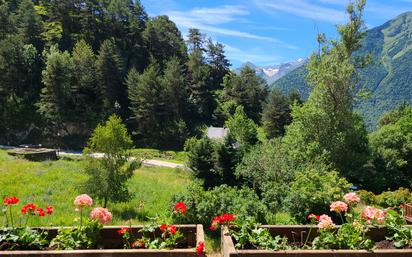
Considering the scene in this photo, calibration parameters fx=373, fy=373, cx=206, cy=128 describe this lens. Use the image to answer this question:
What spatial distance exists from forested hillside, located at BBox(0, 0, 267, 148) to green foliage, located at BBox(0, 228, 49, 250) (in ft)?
177

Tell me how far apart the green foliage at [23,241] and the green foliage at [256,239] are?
2.75m

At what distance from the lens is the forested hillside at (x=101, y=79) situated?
57.6 m

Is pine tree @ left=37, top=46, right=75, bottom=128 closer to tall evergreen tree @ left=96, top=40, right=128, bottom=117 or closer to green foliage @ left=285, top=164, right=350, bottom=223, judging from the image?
tall evergreen tree @ left=96, top=40, right=128, bottom=117

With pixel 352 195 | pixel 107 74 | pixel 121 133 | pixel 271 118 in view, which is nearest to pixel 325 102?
pixel 121 133

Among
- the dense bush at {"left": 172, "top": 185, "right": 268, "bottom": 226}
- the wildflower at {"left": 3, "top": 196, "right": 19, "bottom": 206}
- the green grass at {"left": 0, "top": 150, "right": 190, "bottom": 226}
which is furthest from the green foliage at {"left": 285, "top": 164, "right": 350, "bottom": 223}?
the wildflower at {"left": 3, "top": 196, "right": 19, "bottom": 206}

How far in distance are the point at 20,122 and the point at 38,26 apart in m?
21.6

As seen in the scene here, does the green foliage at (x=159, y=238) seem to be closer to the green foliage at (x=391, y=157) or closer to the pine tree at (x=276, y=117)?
the green foliage at (x=391, y=157)

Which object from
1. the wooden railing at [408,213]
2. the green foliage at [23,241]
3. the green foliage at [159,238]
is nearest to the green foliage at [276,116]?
the wooden railing at [408,213]

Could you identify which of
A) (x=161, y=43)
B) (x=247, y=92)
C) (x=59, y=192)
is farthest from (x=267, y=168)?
(x=161, y=43)

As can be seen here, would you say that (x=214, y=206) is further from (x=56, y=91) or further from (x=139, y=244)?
(x=56, y=91)

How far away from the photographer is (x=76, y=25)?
257ft

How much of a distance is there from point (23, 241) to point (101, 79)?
61.5m

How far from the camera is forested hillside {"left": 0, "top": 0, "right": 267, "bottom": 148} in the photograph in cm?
5762

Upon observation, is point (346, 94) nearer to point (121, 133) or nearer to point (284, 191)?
point (284, 191)
